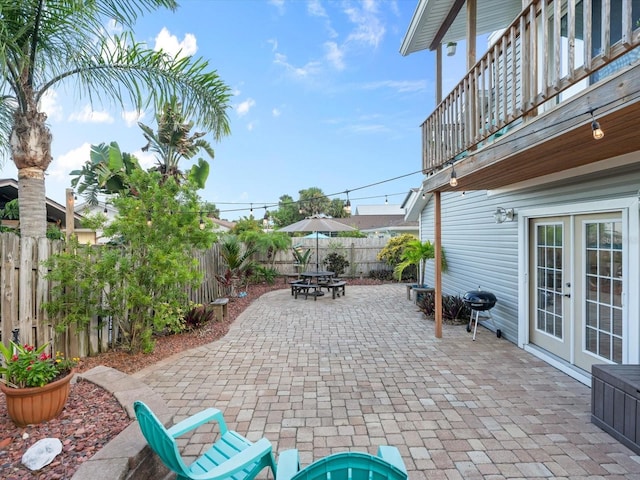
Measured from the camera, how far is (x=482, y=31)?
289 inches

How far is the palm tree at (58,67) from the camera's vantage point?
4.03 meters

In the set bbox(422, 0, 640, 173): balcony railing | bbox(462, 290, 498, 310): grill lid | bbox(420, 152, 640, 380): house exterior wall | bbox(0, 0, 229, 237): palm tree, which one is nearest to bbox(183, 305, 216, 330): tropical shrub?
bbox(0, 0, 229, 237): palm tree

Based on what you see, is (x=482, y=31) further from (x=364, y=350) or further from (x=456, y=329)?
(x=364, y=350)

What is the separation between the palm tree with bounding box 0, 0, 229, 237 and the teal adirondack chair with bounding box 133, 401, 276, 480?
3752 mm

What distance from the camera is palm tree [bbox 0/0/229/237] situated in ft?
13.2

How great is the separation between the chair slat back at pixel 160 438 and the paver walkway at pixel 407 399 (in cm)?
101

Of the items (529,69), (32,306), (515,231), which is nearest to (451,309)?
(515,231)

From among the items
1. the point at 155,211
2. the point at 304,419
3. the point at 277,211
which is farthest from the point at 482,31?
the point at 277,211

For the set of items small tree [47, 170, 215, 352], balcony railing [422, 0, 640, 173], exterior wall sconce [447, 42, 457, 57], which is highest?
exterior wall sconce [447, 42, 457, 57]

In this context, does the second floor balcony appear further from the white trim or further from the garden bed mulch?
the garden bed mulch

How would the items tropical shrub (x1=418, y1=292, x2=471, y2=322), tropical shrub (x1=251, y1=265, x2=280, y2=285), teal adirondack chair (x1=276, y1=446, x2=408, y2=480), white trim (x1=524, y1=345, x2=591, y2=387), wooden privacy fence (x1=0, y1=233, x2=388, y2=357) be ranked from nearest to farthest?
teal adirondack chair (x1=276, y1=446, x2=408, y2=480) < wooden privacy fence (x1=0, y1=233, x2=388, y2=357) < white trim (x1=524, y1=345, x2=591, y2=387) < tropical shrub (x1=418, y1=292, x2=471, y2=322) < tropical shrub (x1=251, y1=265, x2=280, y2=285)

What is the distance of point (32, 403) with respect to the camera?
2.58 m

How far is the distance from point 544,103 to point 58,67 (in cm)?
622

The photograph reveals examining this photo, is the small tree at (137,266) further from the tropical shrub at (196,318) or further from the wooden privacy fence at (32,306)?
the tropical shrub at (196,318)
